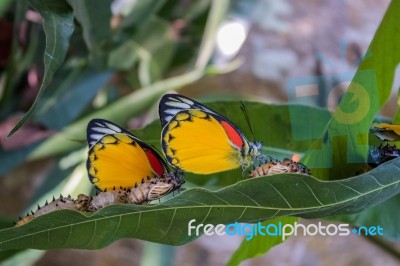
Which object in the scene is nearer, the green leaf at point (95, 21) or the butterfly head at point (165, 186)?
the butterfly head at point (165, 186)

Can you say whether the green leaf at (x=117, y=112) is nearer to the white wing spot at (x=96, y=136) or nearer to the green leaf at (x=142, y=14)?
the green leaf at (x=142, y=14)

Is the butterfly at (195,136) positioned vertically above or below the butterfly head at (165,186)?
above

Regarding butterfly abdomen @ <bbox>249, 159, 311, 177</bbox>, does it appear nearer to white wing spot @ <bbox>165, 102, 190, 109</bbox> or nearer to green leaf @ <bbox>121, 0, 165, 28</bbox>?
white wing spot @ <bbox>165, 102, 190, 109</bbox>

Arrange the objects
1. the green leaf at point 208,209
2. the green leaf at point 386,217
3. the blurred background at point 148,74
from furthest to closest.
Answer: the blurred background at point 148,74 < the green leaf at point 386,217 < the green leaf at point 208,209

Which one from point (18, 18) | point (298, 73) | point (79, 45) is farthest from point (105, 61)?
point (298, 73)

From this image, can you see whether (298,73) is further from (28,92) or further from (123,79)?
(28,92)

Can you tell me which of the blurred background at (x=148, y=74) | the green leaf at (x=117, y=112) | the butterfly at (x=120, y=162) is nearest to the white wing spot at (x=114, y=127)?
the butterfly at (x=120, y=162)
